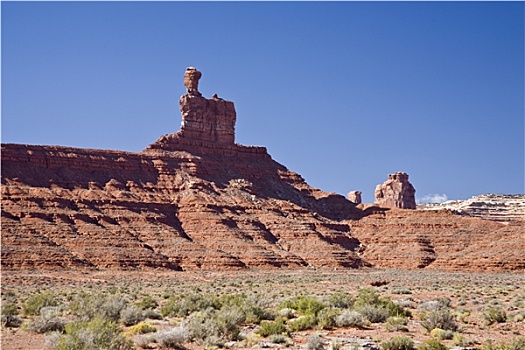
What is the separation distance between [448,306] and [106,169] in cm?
6476

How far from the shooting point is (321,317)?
71.5 ft

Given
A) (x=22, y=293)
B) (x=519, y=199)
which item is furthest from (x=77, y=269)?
(x=519, y=199)

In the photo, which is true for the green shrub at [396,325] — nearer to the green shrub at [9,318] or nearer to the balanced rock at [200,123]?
the green shrub at [9,318]

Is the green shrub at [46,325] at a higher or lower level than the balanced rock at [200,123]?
lower

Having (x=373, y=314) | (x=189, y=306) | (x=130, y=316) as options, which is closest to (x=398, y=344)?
(x=373, y=314)

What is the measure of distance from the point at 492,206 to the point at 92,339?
15415 cm

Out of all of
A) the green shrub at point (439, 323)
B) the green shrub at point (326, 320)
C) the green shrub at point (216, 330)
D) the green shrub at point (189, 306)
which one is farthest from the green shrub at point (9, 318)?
the green shrub at point (439, 323)

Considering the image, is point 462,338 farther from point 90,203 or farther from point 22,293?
point 90,203

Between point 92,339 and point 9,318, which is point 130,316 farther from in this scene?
point 92,339

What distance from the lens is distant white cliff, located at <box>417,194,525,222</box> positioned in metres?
148

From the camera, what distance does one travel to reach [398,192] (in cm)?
14538

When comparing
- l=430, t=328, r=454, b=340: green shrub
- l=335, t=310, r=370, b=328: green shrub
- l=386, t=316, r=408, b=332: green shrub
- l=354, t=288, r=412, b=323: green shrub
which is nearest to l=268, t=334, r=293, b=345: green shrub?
l=335, t=310, r=370, b=328: green shrub

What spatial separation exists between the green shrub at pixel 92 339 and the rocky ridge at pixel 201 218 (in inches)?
1865

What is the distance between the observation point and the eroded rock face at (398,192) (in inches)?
5709
